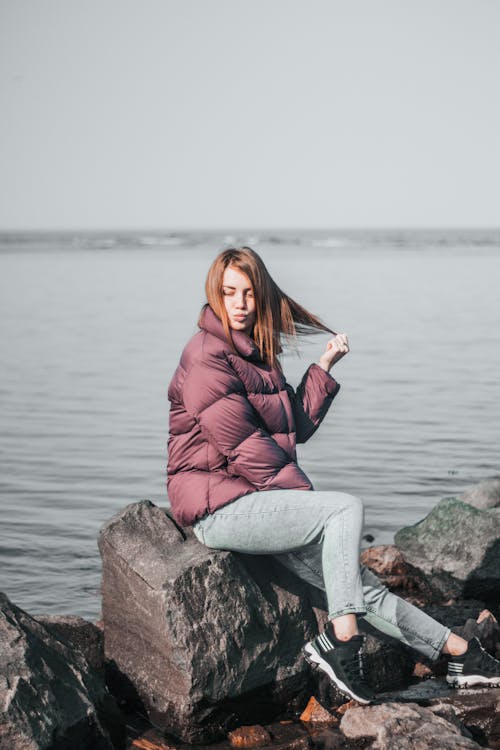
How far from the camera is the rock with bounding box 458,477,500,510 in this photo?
31.6 feet

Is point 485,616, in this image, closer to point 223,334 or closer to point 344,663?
point 344,663

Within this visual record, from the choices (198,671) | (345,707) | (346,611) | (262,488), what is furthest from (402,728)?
(262,488)

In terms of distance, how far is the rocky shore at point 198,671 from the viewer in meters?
5.00

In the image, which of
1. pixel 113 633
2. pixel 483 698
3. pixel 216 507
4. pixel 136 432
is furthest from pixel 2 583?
pixel 136 432

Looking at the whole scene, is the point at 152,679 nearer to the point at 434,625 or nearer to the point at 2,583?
the point at 434,625

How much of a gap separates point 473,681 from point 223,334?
2345mm

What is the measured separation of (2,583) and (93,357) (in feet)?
43.2

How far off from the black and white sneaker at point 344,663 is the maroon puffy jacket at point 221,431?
2.74 feet

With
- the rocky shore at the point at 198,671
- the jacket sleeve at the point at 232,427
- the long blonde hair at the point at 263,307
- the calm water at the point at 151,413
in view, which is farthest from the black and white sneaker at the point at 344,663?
the calm water at the point at 151,413

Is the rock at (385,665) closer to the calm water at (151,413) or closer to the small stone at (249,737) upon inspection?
the small stone at (249,737)

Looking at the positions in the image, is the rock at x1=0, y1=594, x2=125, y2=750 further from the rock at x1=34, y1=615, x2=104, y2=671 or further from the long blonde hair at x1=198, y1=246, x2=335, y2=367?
the long blonde hair at x1=198, y1=246, x2=335, y2=367

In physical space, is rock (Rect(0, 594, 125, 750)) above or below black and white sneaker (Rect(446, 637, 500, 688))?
above

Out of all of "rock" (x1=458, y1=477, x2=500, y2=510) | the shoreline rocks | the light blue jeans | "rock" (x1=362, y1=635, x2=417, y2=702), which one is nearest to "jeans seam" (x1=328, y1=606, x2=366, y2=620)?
the light blue jeans

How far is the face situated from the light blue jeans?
39.8 inches
